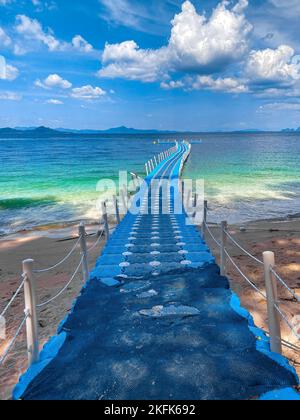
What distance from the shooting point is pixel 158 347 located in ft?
10.9

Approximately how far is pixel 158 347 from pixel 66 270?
239 inches

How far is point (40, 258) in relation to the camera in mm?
10195

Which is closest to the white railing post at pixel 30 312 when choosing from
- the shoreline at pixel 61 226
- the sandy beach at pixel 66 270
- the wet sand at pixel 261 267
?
the sandy beach at pixel 66 270

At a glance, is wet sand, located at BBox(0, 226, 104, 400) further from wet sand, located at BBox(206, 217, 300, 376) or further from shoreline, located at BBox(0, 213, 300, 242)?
wet sand, located at BBox(206, 217, 300, 376)

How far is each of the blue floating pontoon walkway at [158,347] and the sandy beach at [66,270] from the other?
111 centimetres

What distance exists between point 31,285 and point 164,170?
23587 millimetres

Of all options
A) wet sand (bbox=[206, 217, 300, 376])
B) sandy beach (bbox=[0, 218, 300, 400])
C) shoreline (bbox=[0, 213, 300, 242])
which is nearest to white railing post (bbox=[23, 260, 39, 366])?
sandy beach (bbox=[0, 218, 300, 400])

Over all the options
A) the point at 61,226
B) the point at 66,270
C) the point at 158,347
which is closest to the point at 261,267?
the point at 66,270

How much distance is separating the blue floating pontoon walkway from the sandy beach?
3.65ft

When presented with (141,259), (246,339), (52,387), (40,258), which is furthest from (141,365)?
(40,258)

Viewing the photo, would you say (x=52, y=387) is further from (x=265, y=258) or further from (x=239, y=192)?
(x=239, y=192)

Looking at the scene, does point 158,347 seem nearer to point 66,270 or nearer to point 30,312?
point 30,312

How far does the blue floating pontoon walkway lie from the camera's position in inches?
106

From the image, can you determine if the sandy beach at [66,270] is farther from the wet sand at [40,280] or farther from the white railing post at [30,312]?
the white railing post at [30,312]
